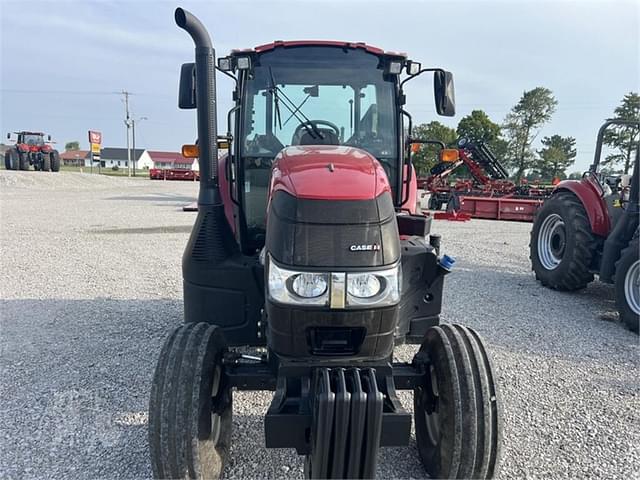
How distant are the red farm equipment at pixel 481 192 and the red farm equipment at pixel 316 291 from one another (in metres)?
11.6

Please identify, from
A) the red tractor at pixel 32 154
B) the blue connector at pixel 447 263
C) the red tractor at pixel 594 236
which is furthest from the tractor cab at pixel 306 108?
the red tractor at pixel 32 154

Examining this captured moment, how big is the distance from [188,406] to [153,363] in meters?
1.84

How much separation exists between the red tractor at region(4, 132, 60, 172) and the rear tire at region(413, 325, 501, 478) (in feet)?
116

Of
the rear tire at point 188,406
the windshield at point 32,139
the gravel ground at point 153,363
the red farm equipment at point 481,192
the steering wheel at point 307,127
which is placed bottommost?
the gravel ground at point 153,363

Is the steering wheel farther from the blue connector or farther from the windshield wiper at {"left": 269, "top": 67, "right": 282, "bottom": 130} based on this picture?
the blue connector

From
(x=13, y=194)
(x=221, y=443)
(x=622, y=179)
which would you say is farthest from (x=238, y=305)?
(x=13, y=194)

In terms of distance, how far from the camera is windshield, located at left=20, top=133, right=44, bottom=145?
3141 cm

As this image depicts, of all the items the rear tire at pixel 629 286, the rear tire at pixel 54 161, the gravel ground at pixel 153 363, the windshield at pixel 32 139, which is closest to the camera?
the gravel ground at pixel 153 363

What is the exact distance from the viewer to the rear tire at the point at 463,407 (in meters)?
2.23

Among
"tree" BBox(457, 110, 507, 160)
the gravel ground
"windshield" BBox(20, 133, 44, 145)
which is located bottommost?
the gravel ground

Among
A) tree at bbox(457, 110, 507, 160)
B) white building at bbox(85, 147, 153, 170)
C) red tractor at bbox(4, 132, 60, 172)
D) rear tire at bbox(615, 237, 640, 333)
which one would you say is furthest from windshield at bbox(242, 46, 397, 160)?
white building at bbox(85, 147, 153, 170)

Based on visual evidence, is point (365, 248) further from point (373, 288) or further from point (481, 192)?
point (481, 192)

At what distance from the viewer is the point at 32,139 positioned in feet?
104

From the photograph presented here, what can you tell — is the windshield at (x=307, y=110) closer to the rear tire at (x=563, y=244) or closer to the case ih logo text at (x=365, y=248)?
the case ih logo text at (x=365, y=248)
